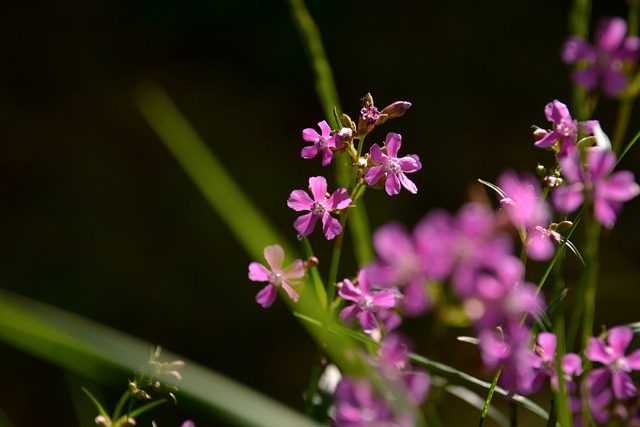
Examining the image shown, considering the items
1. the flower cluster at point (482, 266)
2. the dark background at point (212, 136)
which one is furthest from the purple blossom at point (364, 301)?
the dark background at point (212, 136)

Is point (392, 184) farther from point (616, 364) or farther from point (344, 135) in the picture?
point (616, 364)

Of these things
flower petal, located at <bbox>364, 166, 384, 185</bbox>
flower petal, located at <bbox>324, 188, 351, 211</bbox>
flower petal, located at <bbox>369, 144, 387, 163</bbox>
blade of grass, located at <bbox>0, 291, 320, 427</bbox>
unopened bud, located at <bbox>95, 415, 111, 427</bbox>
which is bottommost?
unopened bud, located at <bbox>95, 415, 111, 427</bbox>

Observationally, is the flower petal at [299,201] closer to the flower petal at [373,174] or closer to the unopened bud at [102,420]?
the flower petal at [373,174]

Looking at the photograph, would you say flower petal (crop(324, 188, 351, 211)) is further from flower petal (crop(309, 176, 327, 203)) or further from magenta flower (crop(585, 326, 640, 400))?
magenta flower (crop(585, 326, 640, 400))

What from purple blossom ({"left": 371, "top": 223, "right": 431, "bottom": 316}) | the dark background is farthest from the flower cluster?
the dark background

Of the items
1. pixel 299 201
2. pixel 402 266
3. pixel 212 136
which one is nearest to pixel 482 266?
pixel 402 266

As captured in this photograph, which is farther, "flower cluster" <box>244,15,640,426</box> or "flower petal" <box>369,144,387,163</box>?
"flower petal" <box>369,144,387,163</box>

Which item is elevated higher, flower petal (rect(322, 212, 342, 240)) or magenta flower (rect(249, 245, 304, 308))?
flower petal (rect(322, 212, 342, 240))
